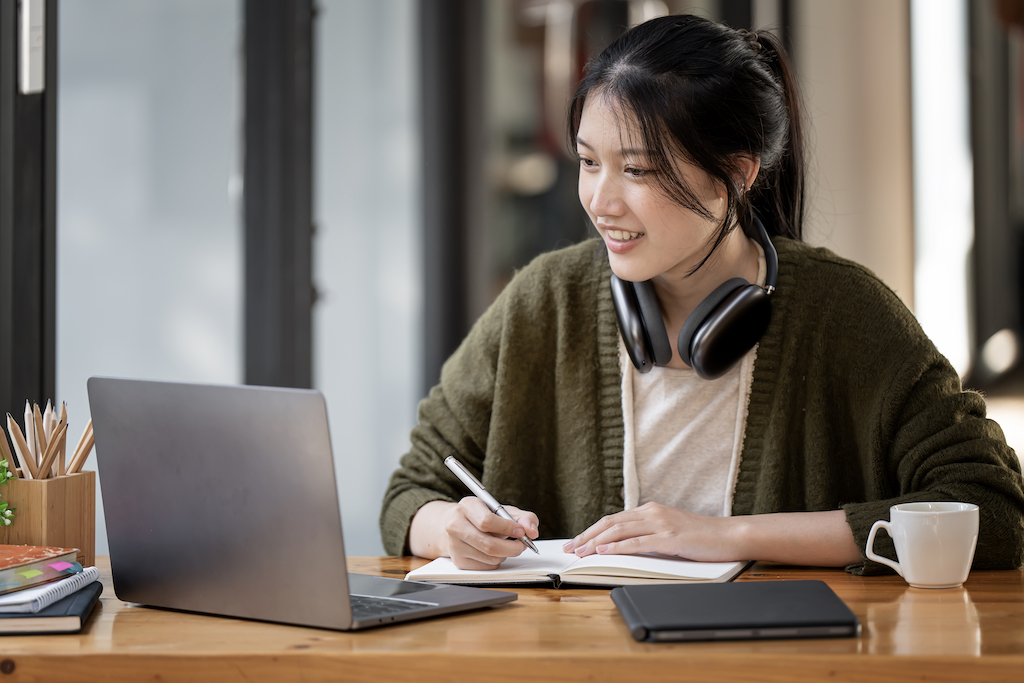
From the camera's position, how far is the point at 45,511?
1.04m

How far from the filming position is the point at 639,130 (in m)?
1.26

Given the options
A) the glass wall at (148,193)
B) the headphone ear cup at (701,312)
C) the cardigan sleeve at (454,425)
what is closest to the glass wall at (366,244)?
the glass wall at (148,193)

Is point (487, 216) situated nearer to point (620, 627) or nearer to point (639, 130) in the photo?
point (639, 130)

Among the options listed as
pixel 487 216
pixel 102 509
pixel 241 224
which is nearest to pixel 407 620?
pixel 102 509

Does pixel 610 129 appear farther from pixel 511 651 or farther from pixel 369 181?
pixel 369 181

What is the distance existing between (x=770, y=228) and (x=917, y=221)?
2.09m

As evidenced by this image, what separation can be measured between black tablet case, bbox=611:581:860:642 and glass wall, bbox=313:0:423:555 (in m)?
1.58

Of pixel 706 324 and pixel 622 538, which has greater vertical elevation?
pixel 706 324

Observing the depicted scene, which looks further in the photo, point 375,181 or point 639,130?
point 375,181

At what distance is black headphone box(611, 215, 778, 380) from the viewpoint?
1.30 metres

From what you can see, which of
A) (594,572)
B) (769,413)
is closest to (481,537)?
(594,572)

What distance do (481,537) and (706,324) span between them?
0.44 m

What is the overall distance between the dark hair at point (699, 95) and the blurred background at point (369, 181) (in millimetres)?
816

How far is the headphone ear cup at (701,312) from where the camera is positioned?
1.31 meters
